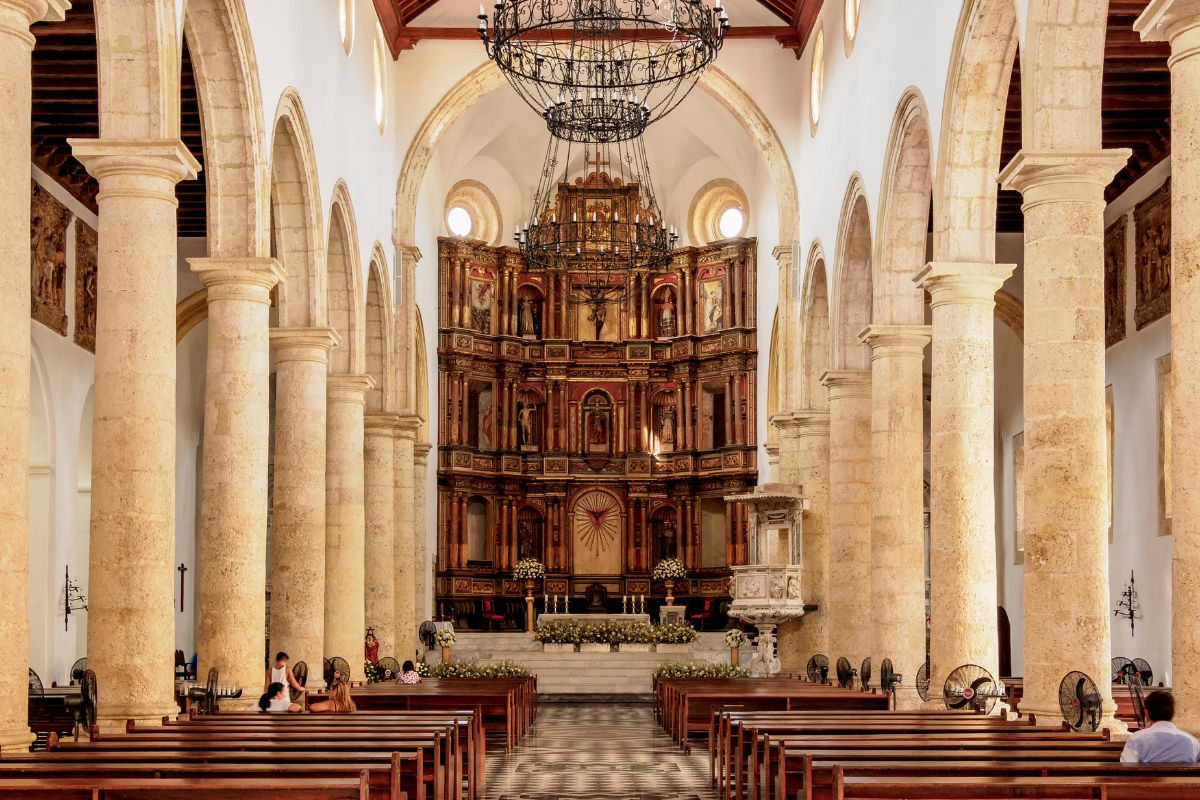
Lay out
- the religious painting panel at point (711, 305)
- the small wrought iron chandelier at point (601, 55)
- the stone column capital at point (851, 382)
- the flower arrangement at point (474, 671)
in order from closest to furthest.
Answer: the small wrought iron chandelier at point (601, 55) → the stone column capital at point (851, 382) → the flower arrangement at point (474, 671) → the religious painting panel at point (711, 305)

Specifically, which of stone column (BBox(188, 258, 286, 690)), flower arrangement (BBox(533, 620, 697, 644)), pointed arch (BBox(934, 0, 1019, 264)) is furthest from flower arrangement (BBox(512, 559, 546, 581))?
pointed arch (BBox(934, 0, 1019, 264))

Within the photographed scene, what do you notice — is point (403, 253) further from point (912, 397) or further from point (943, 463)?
point (943, 463)

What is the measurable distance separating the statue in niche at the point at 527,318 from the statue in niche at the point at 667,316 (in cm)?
301

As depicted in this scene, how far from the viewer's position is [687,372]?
38.0 m

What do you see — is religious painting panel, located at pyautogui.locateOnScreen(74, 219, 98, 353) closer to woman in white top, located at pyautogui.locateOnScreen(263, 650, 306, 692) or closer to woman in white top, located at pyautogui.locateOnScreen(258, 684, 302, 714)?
woman in white top, located at pyautogui.locateOnScreen(263, 650, 306, 692)

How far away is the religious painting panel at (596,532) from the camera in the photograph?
3825cm

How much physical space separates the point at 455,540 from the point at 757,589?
1061cm

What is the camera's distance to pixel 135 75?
1292cm

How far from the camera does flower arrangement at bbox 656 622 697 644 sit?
105 feet

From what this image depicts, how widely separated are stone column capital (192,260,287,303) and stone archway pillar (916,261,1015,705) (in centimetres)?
682

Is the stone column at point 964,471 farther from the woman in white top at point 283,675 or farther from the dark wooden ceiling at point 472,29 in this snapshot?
the dark wooden ceiling at point 472,29

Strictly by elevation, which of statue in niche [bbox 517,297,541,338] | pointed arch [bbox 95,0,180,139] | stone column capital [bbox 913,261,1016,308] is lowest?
stone column capital [bbox 913,261,1016,308]

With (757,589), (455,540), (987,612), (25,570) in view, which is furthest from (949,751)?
(455,540)

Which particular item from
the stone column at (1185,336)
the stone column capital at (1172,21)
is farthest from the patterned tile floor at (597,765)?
the stone column capital at (1172,21)
